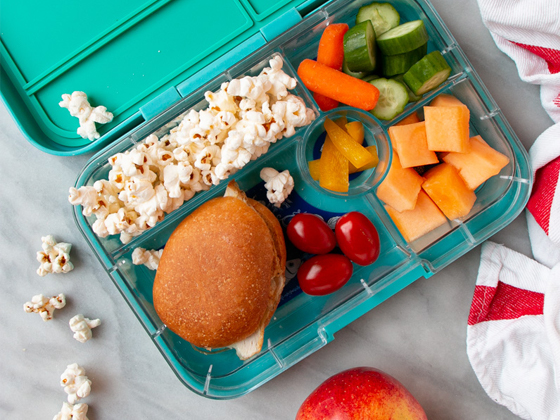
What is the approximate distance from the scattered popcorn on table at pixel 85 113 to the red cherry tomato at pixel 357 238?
31.6 inches

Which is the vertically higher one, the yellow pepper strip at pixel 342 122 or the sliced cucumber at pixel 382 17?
the sliced cucumber at pixel 382 17

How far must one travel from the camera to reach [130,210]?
1126 mm

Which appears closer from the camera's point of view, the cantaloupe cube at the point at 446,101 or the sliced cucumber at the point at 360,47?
the sliced cucumber at the point at 360,47

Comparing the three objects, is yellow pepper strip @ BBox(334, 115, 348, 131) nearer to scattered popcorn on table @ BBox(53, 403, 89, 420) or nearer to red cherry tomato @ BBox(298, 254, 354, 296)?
red cherry tomato @ BBox(298, 254, 354, 296)

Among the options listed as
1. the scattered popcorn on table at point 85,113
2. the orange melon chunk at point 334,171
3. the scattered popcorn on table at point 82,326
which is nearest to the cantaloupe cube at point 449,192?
the orange melon chunk at point 334,171

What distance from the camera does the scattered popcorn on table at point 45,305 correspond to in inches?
51.4

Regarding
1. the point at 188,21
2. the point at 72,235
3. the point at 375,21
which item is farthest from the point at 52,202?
the point at 375,21

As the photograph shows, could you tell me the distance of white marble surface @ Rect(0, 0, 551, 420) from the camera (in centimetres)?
132

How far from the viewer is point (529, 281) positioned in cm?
127

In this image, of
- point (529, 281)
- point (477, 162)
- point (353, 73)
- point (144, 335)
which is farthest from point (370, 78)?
point (144, 335)

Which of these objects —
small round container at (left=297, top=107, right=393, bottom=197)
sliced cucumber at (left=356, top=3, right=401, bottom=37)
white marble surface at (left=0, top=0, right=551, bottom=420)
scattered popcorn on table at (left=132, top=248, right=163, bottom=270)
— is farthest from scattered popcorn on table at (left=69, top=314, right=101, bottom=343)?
sliced cucumber at (left=356, top=3, right=401, bottom=37)

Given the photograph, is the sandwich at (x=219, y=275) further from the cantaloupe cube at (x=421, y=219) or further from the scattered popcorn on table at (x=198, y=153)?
the cantaloupe cube at (x=421, y=219)

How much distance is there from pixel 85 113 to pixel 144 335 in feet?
2.45

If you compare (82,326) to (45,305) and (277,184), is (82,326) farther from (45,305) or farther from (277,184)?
(277,184)
